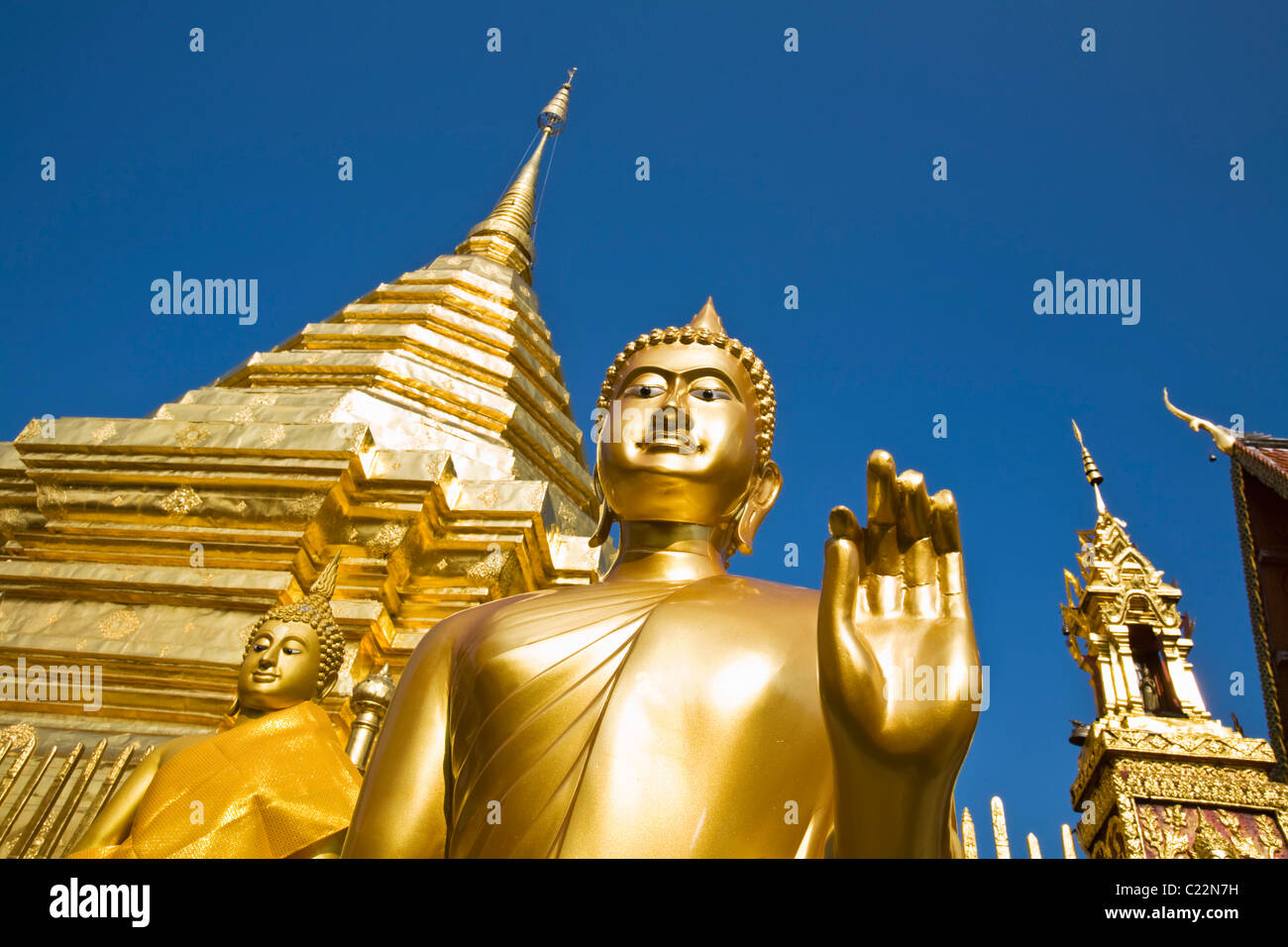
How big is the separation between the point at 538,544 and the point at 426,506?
0.92 meters

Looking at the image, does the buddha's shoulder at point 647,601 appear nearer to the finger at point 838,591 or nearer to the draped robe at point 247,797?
the finger at point 838,591

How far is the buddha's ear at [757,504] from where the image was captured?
360cm

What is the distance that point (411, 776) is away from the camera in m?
2.76

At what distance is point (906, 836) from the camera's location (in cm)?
205

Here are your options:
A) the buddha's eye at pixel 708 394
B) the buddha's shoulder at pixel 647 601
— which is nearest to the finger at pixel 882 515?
the buddha's shoulder at pixel 647 601

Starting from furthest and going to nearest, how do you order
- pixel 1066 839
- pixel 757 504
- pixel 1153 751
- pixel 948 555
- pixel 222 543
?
1. pixel 222 543
2. pixel 1153 751
3. pixel 1066 839
4. pixel 757 504
5. pixel 948 555

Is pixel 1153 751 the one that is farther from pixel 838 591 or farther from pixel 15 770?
pixel 15 770

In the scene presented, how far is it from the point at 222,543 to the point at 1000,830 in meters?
5.78

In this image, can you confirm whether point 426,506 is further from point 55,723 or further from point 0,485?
point 0,485

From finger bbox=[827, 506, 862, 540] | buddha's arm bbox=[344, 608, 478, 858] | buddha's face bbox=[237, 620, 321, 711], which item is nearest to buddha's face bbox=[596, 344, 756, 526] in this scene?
buddha's arm bbox=[344, 608, 478, 858]

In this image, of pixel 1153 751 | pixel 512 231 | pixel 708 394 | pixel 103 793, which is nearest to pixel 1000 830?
pixel 1153 751
